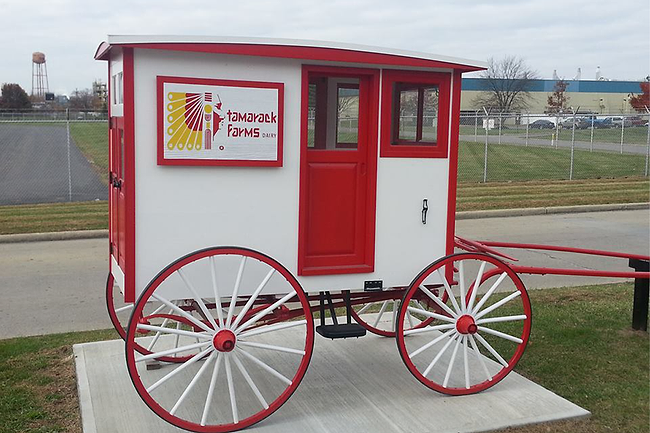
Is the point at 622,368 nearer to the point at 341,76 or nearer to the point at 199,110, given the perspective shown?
the point at 341,76

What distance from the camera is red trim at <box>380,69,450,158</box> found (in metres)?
5.29

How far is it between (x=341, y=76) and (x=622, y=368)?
3365 millimetres

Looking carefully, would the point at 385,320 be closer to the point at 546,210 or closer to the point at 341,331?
the point at 341,331

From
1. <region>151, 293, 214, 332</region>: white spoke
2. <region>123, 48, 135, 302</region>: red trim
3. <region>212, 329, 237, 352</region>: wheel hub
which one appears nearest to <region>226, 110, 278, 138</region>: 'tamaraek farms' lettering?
<region>123, 48, 135, 302</region>: red trim

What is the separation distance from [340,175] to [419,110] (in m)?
0.82

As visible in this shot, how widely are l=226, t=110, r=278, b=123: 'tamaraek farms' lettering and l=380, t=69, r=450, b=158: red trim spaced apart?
84 cm

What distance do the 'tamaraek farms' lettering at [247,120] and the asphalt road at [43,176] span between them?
1315 centimetres

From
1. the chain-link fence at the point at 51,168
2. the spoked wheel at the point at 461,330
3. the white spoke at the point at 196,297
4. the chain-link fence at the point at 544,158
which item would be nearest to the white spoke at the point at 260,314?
the white spoke at the point at 196,297

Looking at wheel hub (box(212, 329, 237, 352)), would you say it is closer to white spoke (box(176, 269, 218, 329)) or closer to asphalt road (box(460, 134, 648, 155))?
white spoke (box(176, 269, 218, 329))

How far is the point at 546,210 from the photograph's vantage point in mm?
Answer: 15672

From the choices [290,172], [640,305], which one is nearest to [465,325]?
[290,172]

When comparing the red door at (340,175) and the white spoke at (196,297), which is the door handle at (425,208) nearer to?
the red door at (340,175)

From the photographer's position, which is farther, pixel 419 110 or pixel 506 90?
pixel 506 90

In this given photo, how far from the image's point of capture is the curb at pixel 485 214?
40.1ft
